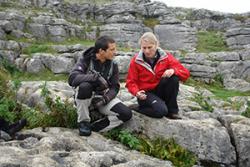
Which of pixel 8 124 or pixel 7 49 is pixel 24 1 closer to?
pixel 7 49

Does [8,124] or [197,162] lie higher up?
[8,124]

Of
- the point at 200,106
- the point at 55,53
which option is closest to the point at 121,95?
the point at 200,106

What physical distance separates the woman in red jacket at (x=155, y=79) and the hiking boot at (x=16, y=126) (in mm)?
2915

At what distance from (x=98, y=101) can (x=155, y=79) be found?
173cm

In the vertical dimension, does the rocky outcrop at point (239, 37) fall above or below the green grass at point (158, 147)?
above

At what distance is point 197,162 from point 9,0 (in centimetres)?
3627

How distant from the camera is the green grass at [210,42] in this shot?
1485 inches

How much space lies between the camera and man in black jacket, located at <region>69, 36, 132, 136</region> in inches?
389

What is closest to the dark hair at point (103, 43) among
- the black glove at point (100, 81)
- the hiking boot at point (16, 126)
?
the black glove at point (100, 81)

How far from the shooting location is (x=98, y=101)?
10.3 meters

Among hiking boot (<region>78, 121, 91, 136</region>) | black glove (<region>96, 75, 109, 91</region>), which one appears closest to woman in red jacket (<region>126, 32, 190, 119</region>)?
black glove (<region>96, 75, 109, 91</region>)

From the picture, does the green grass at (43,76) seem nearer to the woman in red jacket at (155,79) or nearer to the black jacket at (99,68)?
the woman in red jacket at (155,79)

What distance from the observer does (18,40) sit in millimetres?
33438

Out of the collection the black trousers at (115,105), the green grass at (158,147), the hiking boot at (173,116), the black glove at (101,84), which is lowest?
the green grass at (158,147)
